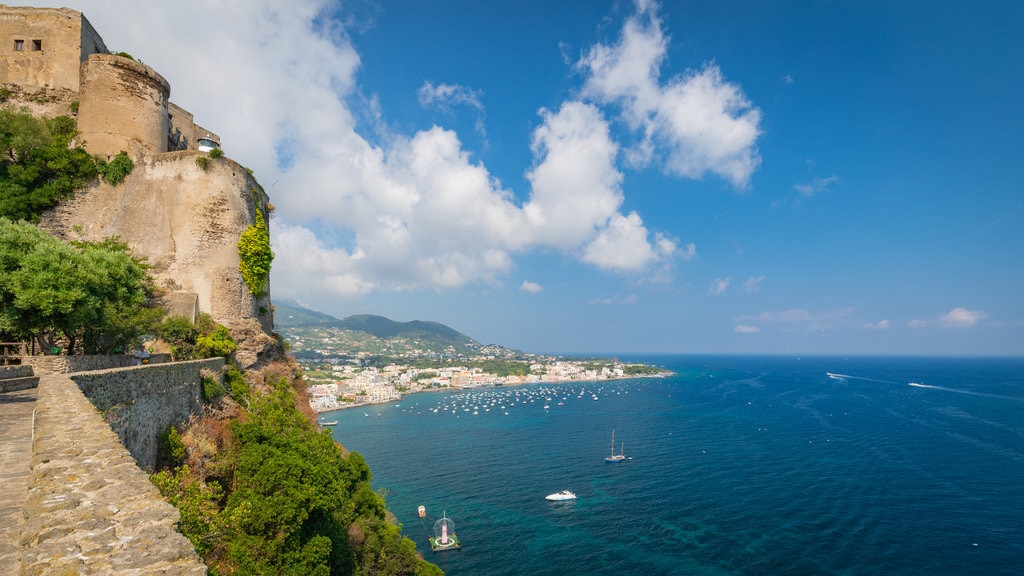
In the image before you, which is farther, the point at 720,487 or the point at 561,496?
the point at 720,487

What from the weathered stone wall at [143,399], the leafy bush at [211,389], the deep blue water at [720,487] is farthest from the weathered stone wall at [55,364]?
the deep blue water at [720,487]

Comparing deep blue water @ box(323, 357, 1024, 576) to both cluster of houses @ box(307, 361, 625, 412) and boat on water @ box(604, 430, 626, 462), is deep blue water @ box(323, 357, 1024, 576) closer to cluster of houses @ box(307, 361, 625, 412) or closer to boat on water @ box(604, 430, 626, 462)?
boat on water @ box(604, 430, 626, 462)

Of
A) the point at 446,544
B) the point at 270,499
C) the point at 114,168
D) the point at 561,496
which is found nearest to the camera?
the point at 270,499

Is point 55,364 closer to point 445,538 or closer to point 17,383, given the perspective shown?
point 17,383

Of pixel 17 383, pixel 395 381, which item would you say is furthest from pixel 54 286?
pixel 395 381

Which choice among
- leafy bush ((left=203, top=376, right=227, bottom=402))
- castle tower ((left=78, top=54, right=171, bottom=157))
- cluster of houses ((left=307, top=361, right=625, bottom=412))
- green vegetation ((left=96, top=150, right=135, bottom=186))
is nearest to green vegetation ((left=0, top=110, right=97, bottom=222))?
green vegetation ((left=96, top=150, right=135, bottom=186))

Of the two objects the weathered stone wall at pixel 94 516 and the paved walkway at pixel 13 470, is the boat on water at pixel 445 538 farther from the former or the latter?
the weathered stone wall at pixel 94 516

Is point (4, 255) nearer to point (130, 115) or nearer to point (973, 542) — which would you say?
point (130, 115)
